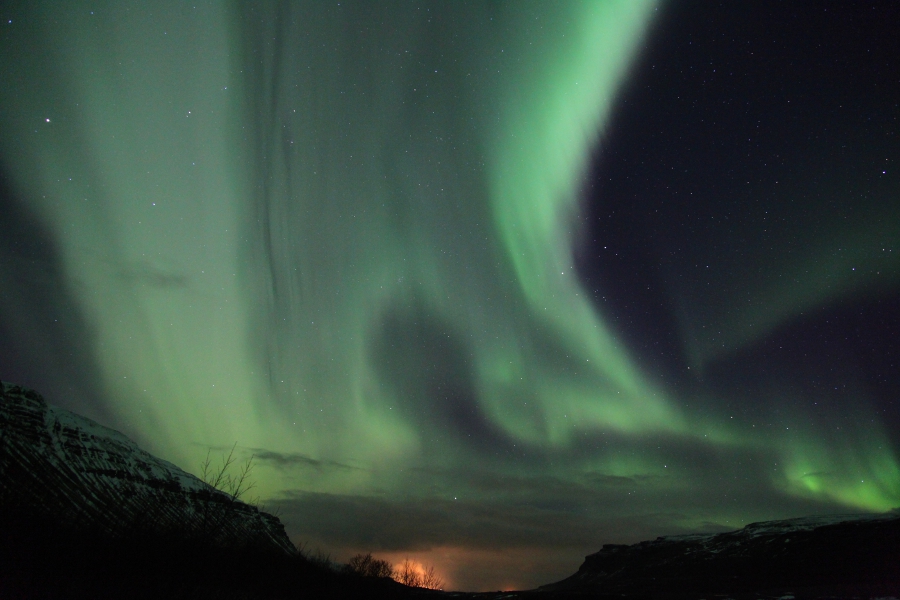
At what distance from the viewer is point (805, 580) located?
165 metres

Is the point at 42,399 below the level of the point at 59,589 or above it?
above

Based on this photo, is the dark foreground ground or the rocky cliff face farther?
the rocky cliff face

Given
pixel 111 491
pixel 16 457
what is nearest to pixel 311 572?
pixel 111 491

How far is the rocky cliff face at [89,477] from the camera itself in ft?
299

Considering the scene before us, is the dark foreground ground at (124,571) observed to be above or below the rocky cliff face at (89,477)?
below

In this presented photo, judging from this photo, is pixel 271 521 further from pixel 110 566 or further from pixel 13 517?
pixel 110 566

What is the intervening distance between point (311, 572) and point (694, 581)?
159 meters

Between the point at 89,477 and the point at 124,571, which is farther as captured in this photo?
the point at 89,477

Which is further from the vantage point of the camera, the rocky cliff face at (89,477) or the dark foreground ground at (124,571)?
the rocky cliff face at (89,477)

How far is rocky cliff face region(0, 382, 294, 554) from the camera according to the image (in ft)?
299

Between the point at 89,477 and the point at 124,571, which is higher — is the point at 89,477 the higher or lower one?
the higher one

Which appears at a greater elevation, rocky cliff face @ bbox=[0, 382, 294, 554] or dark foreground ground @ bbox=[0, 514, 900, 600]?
rocky cliff face @ bbox=[0, 382, 294, 554]

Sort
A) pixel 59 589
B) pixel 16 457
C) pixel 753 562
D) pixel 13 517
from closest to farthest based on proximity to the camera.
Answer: pixel 59 589 < pixel 13 517 < pixel 16 457 < pixel 753 562

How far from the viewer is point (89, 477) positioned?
4515 inches
